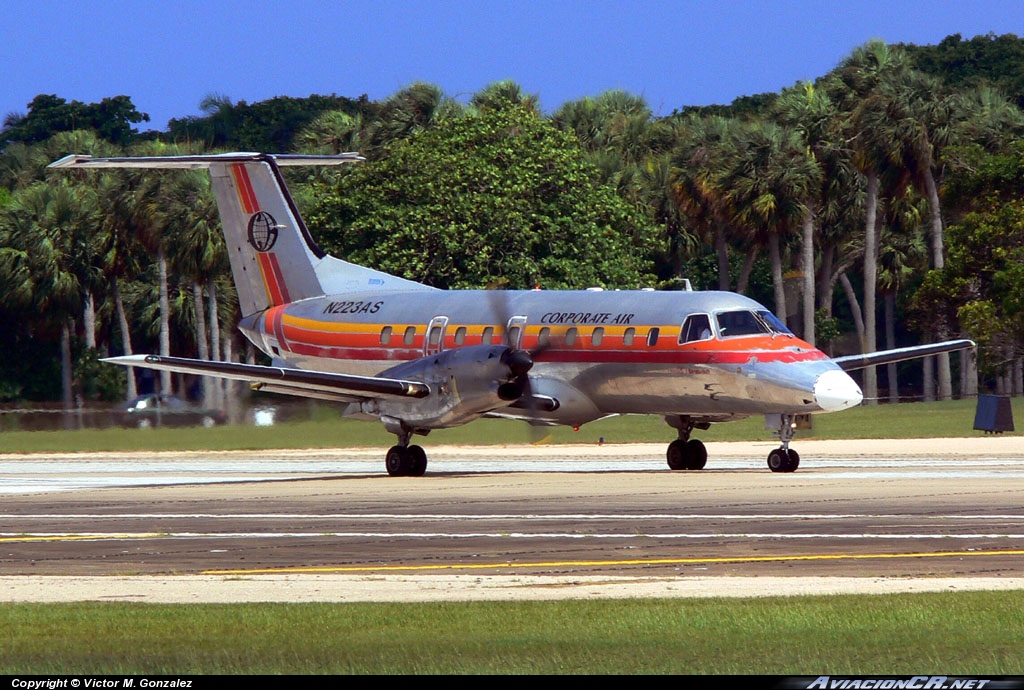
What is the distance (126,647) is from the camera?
1141cm

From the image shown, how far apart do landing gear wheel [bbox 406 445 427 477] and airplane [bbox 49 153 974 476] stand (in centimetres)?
3

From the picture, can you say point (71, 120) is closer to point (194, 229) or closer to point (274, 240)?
point (194, 229)

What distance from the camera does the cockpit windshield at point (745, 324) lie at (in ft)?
98.4

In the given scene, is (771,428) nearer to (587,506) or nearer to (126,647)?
(587,506)

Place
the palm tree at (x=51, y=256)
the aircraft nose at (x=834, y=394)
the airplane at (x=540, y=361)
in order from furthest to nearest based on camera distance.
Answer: the palm tree at (x=51, y=256), the airplane at (x=540, y=361), the aircraft nose at (x=834, y=394)

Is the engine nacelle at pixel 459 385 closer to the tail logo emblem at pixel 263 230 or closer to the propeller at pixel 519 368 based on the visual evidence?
the propeller at pixel 519 368

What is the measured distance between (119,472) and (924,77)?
4413 cm

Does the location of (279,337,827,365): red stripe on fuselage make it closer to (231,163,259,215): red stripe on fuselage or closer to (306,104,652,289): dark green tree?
(231,163,259,215): red stripe on fuselage

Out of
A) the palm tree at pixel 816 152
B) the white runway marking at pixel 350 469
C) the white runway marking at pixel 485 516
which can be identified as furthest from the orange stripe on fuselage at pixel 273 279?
the palm tree at pixel 816 152

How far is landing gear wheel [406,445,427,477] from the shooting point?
31438 mm

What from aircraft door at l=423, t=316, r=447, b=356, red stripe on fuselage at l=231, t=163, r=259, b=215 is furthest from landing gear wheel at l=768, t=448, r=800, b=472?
red stripe on fuselage at l=231, t=163, r=259, b=215

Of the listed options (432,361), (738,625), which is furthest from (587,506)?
(738,625)

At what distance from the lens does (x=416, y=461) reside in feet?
103

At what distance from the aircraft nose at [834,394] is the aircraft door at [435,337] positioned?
311 inches
